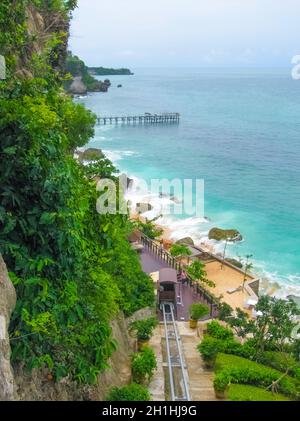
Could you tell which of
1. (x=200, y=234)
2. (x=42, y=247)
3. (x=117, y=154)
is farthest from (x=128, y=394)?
(x=117, y=154)

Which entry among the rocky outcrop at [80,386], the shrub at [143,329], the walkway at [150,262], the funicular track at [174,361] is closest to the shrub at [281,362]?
the funicular track at [174,361]

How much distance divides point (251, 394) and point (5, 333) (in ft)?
33.2

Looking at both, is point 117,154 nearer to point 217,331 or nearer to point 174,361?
point 217,331

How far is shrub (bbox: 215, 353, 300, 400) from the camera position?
1500 centimetres

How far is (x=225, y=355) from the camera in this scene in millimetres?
16875

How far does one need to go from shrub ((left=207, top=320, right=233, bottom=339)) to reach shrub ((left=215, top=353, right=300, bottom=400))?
4.49 feet

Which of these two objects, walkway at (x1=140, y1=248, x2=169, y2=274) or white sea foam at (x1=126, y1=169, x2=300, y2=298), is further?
white sea foam at (x1=126, y1=169, x2=300, y2=298)

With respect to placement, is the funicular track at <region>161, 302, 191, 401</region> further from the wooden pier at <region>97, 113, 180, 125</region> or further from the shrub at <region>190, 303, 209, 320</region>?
the wooden pier at <region>97, 113, 180, 125</region>

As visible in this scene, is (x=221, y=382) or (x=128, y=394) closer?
(x=128, y=394)

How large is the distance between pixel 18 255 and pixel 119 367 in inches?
260

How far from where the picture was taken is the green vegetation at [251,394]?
527 inches

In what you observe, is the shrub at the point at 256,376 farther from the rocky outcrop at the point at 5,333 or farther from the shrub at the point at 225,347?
the rocky outcrop at the point at 5,333

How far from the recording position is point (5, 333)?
631cm

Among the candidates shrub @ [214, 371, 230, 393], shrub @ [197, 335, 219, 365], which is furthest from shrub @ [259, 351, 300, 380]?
shrub @ [214, 371, 230, 393]
